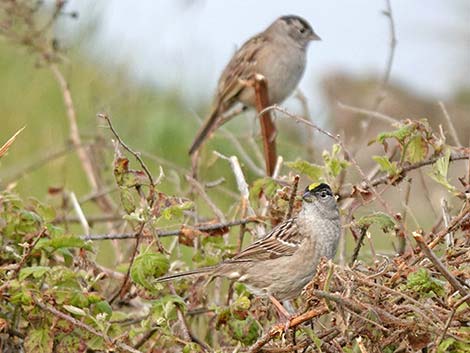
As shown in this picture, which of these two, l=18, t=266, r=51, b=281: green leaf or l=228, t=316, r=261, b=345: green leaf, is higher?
l=18, t=266, r=51, b=281: green leaf

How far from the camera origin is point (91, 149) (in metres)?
5.40

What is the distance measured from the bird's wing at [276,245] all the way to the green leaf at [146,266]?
1.28 feet

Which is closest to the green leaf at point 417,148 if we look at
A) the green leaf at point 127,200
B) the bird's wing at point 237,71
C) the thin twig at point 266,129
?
the green leaf at point 127,200

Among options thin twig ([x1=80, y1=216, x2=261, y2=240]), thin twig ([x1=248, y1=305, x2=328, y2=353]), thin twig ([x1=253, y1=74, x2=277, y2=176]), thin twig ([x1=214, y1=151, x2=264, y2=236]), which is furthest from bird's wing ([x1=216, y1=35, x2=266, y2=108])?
thin twig ([x1=248, y1=305, x2=328, y2=353])

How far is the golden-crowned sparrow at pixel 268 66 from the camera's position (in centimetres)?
601

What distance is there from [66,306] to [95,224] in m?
2.08

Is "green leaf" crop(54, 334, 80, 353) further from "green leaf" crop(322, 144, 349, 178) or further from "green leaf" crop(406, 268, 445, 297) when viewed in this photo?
"green leaf" crop(406, 268, 445, 297)

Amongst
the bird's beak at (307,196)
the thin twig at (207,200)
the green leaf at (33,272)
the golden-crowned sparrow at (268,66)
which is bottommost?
the golden-crowned sparrow at (268,66)

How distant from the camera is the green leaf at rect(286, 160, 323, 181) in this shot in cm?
353

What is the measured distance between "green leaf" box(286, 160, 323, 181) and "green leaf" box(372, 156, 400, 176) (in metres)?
0.22

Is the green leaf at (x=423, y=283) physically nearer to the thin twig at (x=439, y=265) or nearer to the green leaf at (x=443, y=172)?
the thin twig at (x=439, y=265)

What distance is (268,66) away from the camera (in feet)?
20.6

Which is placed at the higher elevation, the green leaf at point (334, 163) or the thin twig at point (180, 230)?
the green leaf at point (334, 163)

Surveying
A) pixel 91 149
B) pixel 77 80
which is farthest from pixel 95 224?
pixel 77 80
